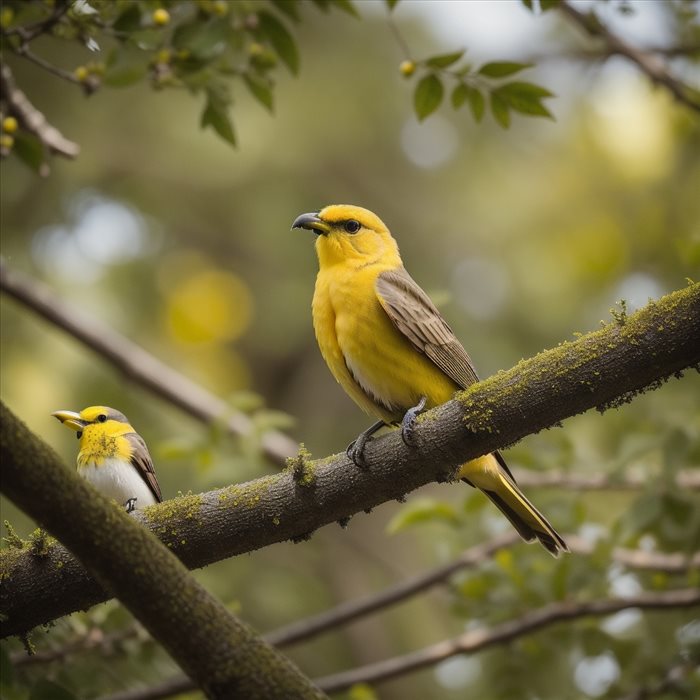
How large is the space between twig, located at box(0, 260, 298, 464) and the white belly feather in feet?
6.49

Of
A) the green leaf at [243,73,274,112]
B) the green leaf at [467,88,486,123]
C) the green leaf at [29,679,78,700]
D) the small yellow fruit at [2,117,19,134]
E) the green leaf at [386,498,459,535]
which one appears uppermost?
the green leaf at [243,73,274,112]

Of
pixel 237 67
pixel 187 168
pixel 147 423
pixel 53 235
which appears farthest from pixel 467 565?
pixel 187 168

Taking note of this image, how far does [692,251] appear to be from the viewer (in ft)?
17.5

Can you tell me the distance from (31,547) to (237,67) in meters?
2.77

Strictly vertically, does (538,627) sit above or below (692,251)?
below

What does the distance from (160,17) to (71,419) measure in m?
2.01

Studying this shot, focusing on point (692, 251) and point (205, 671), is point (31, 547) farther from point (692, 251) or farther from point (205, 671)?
point (692, 251)

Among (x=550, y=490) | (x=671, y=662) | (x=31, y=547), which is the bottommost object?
(x=31, y=547)

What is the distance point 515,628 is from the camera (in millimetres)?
6027

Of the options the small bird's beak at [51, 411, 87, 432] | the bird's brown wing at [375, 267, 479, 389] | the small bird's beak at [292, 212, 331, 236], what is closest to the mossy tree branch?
the small bird's beak at [51, 411, 87, 432]

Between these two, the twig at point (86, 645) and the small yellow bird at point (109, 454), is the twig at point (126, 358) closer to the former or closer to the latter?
the twig at point (86, 645)

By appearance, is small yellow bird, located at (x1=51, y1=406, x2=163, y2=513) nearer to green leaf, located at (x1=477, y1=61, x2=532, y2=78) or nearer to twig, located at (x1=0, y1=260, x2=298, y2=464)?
twig, located at (x1=0, y1=260, x2=298, y2=464)

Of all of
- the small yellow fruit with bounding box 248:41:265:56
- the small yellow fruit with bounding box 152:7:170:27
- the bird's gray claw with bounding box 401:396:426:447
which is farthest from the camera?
the small yellow fruit with bounding box 248:41:265:56

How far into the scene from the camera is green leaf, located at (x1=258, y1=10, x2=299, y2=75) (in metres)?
5.11
